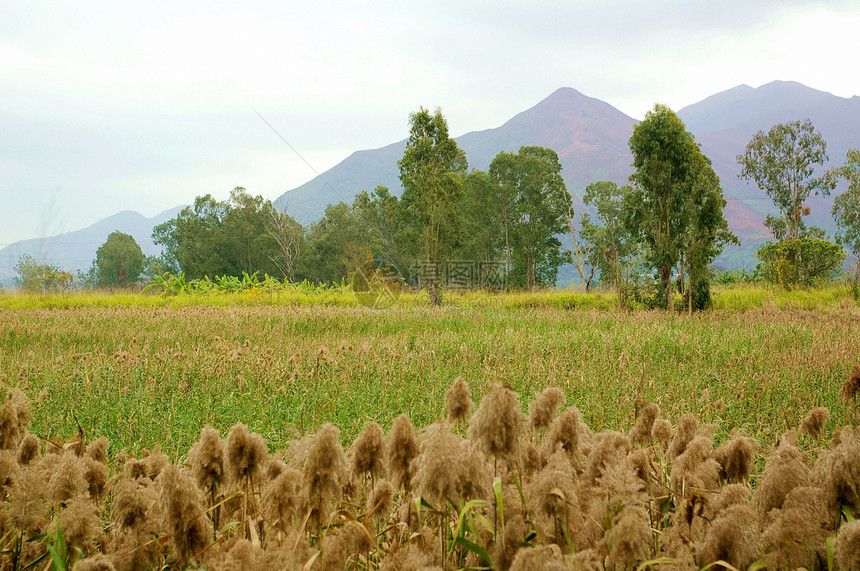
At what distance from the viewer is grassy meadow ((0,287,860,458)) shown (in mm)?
3654

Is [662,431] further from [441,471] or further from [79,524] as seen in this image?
[79,524]

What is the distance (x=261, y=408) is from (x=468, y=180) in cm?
3458

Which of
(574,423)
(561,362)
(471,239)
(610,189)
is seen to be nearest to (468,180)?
(471,239)

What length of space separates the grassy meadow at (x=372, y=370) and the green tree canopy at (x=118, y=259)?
5482 centimetres

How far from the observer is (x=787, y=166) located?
37594 mm

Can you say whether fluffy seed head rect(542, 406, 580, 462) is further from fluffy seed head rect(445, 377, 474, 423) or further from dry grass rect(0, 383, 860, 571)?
fluffy seed head rect(445, 377, 474, 423)

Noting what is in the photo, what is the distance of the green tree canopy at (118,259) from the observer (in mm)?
57103

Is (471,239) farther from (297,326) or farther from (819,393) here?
(819,393)

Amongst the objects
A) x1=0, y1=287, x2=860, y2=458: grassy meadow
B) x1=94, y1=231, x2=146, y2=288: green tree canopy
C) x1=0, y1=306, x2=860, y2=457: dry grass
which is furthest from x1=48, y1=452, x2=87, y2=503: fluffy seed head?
x1=94, y1=231, x2=146, y2=288: green tree canopy

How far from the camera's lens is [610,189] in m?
51.7

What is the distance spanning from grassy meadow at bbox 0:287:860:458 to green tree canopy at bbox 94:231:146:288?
180 ft

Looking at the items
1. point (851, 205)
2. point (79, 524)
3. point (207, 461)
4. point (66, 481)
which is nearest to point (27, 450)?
point (66, 481)

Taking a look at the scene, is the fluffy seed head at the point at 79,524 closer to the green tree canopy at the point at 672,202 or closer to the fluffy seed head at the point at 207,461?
the fluffy seed head at the point at 207,461

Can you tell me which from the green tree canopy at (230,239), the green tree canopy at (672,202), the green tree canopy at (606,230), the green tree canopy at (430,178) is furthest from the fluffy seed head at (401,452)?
the green tree canopy at (230,239)
